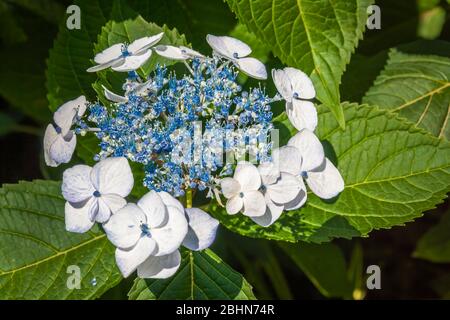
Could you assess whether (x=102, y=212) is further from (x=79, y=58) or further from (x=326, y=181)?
(x=79, y=58)

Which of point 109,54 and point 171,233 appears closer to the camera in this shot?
point 171,233

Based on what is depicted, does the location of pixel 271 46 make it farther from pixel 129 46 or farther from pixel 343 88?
pixel 343 88

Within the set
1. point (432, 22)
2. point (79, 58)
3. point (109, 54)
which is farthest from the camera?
point (432, 22)

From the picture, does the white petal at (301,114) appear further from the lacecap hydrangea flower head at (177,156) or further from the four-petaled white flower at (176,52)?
the four-petaled white flower at (176,52)

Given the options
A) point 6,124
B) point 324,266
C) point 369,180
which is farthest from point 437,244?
point 6,124

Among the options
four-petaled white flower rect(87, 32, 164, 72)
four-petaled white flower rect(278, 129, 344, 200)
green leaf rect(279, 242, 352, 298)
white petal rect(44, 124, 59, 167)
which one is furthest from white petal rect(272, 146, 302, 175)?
green leaf rect(279, 242, 352, 298)

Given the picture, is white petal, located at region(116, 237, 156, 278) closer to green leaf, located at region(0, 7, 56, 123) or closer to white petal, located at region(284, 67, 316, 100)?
→ white petal, located at region(284, 67, 316, 100)

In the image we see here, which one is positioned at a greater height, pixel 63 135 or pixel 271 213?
pixel 63 135
